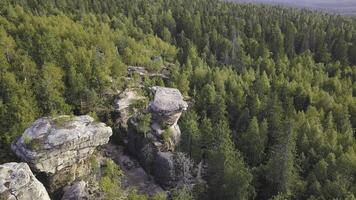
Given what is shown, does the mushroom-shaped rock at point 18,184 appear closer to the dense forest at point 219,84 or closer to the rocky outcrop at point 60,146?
the rocky outcrop at point 60,146

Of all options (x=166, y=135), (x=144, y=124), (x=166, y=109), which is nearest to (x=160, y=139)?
(x=166, y=135)

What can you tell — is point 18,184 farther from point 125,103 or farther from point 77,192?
point 125,103

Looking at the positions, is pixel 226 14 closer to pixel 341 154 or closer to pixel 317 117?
pixel 317 117

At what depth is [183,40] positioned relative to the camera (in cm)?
15088

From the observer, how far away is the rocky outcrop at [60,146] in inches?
2143

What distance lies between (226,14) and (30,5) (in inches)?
3453

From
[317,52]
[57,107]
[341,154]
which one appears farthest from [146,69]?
[317,52]

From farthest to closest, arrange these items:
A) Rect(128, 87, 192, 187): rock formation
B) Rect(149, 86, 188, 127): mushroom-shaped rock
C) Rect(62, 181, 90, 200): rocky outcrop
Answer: Rect(149, 86, 188, 127): mushroom-shaped rock
Rect(128, 87, 192, 187): rock formation
Rect(62, 181, 90, 200): rocky outcrop

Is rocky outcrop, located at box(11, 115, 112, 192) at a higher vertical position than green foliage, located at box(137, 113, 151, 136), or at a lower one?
higher

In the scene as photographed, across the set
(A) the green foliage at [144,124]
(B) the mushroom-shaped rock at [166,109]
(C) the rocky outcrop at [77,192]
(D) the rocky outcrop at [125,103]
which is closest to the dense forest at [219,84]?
(D) the rocky outcrop at [125,103]

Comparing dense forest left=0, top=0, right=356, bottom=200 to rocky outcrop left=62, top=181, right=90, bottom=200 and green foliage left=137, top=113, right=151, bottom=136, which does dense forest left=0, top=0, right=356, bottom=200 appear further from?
rocky outcrop left=62, top=181, right=90, bottom=200

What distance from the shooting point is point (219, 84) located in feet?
353

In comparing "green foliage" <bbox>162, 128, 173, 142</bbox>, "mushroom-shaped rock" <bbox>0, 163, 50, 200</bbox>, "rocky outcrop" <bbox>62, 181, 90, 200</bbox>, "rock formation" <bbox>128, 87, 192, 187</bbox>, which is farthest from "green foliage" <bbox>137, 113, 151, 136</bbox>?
"mushroom-shaped rock" <bbox>0, 163, 50, 200</bbox>

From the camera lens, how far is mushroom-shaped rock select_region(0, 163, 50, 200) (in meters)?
44.5
